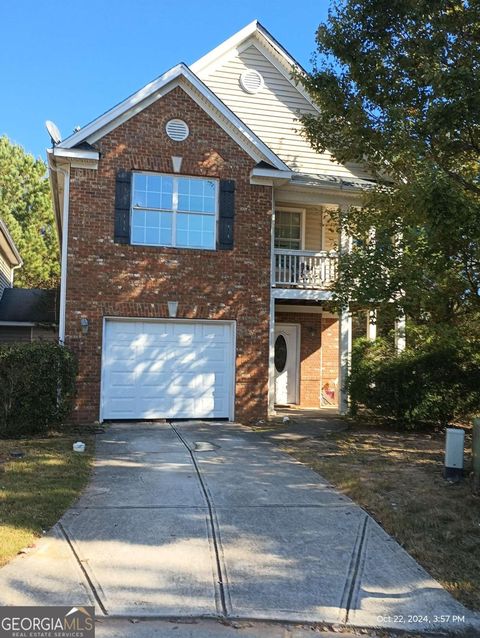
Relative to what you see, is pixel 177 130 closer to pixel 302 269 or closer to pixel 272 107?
pixel 272 107

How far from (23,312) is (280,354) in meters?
7.55

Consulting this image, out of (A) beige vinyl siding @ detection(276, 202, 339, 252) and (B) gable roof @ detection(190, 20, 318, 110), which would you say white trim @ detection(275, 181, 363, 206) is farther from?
(B) gable roof @ detection(190, 20, 318, 110)

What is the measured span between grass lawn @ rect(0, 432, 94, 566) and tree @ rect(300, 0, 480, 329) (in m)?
4.80

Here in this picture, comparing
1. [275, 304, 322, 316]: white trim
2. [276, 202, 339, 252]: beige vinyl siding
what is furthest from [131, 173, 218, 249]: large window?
[275, 304, 322, 316]: white trim

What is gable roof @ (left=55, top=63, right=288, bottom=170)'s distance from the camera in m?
11.2

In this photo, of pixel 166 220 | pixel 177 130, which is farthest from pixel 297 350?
pixel 177 130

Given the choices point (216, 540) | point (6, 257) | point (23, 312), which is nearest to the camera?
point (216, 540)

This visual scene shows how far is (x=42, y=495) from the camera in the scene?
19.3 feet

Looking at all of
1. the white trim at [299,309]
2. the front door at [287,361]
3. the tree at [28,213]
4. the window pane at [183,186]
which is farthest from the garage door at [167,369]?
the tree at [28,213]

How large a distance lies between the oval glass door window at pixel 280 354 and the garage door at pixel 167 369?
128 inches

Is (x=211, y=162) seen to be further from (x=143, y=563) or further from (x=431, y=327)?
(x=143, y=563)

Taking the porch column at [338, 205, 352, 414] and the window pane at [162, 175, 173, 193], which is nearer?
the window pane at [162, 175, 173, 193]

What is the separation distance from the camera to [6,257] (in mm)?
19391

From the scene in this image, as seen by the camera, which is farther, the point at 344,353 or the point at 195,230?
the point at 344,353
